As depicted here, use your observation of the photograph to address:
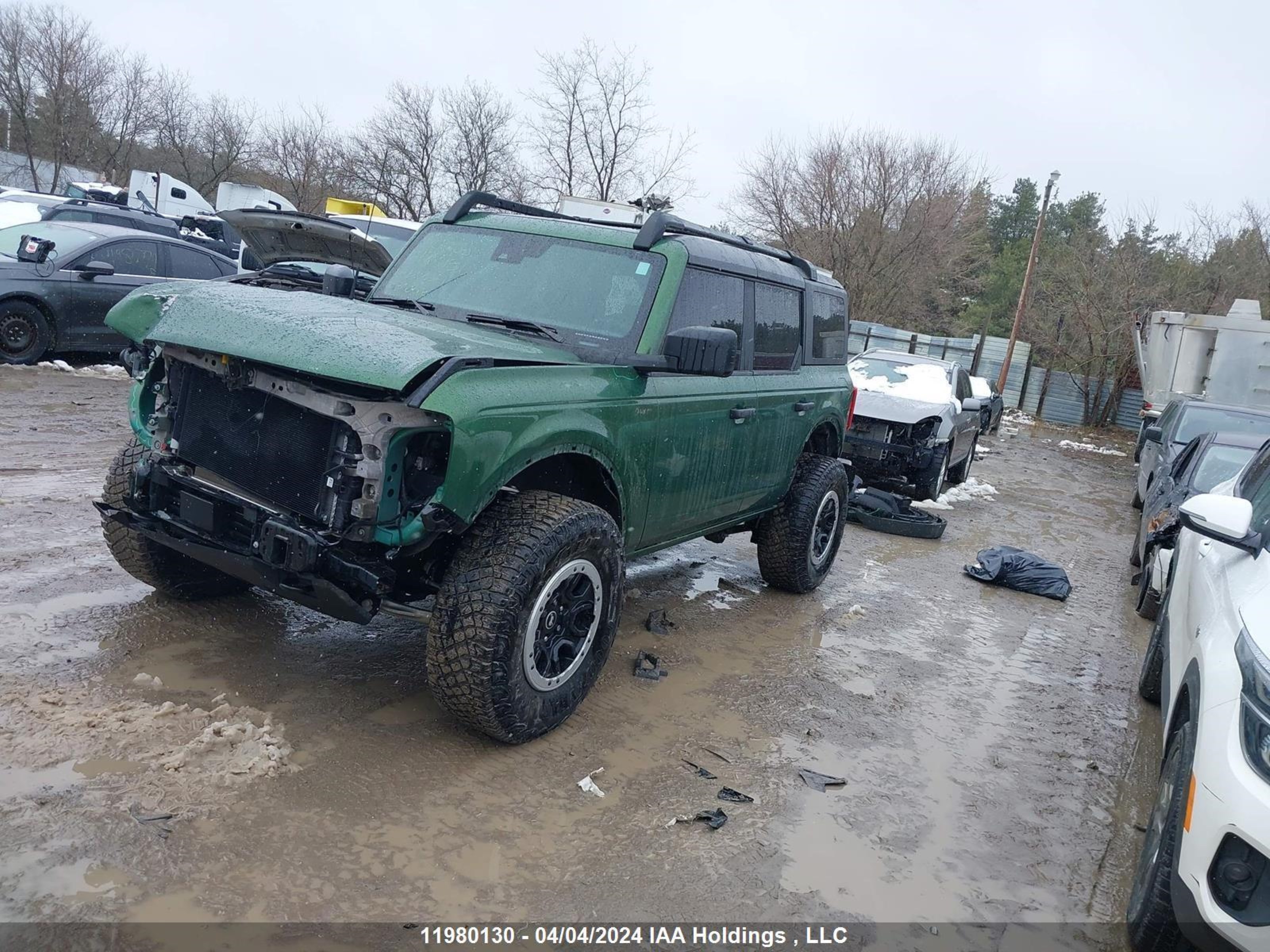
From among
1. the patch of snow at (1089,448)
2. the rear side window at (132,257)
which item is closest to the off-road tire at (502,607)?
the rear side window at (132,257)

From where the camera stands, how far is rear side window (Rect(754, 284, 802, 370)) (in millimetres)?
5301

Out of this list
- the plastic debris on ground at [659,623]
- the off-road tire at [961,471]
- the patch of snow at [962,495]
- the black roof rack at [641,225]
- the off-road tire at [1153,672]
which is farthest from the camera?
the off-road tire at [961,471]

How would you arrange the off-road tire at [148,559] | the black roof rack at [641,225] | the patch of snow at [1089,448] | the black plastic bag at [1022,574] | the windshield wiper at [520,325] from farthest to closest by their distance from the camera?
1. the patch of snow at [1089,448]
2. the black plastic bag at [1022,574]
3. the black roof rack at [641,225]
4. the windshield wiper at [520,325]
5. the off-road tire at [148,559]

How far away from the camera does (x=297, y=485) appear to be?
3.39m

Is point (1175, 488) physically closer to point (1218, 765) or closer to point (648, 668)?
point (648, 668)

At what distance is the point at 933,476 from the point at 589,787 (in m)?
7.46

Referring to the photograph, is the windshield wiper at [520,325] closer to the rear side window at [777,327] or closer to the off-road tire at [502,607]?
the off-road tire at [502,607]

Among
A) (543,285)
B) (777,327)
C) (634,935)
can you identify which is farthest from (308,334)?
(777,327)

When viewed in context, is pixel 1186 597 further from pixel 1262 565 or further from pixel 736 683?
pixel 736 683

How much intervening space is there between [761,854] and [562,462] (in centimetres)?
175

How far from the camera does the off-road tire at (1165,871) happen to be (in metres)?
2.66

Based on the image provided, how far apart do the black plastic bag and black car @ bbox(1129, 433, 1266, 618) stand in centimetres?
60

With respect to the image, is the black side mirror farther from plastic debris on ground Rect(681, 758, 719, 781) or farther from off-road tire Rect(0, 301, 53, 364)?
off-road tire Rect(0, 301, 53, 364)

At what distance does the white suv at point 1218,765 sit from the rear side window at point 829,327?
9.66ft
